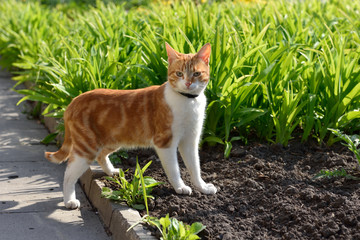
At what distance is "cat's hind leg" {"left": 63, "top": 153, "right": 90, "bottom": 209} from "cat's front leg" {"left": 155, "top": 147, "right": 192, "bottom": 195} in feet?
1.85

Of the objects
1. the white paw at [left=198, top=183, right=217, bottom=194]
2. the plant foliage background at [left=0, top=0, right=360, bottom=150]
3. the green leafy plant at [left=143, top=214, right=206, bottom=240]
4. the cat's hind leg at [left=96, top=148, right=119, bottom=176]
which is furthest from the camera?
the plant foliage background at [left=0, top=0, right=360, bottom=150]

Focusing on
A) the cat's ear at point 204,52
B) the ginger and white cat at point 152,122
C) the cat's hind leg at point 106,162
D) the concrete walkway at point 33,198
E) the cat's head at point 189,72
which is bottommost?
the concrete walkway at point 33,198

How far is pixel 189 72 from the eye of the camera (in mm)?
3449

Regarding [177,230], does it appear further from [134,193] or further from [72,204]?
[72,204]

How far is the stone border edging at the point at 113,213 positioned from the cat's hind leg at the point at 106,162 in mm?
80

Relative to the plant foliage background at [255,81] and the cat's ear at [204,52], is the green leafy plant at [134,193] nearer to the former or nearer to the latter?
the cat's ear at [204,52]

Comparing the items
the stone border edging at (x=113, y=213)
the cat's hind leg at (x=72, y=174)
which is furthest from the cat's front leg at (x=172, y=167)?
the cat's hind leg at (x=72, y=174)

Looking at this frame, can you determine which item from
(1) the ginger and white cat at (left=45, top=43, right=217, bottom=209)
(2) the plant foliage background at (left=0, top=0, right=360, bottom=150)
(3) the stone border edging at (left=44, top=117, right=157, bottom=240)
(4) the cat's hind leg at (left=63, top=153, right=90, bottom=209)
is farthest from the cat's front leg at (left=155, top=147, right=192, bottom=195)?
(2) the plant foliage background at (left=0, top=0, right=360, bottom=150)

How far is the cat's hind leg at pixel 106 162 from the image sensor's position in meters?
4.09

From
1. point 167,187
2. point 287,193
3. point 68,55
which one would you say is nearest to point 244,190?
point 287,193

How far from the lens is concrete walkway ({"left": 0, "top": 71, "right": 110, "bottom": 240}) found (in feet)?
11.4

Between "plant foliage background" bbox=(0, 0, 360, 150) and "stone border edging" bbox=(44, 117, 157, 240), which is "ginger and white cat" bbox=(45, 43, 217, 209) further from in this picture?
"plant foliage background" bbox=(0, 0, 360, 150)

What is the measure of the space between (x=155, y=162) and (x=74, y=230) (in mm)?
1066

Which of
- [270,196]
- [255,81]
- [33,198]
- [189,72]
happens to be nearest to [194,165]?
[270,196]
